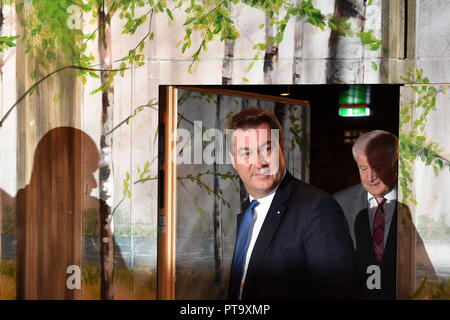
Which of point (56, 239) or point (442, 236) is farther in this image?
point (56, 239)

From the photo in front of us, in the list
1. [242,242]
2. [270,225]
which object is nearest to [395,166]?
[270,225]

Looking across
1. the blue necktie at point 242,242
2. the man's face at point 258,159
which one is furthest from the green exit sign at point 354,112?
the blue necktie at point 242,242

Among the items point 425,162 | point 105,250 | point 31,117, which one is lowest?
point 105,250

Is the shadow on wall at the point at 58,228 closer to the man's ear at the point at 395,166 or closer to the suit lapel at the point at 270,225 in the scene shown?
the suit lapel at the point at 270,225

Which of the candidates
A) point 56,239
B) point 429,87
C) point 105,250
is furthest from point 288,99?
point 56,239

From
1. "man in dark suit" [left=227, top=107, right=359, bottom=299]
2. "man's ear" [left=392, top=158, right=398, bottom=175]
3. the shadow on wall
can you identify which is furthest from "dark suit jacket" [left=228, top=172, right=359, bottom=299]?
the shadow on wall

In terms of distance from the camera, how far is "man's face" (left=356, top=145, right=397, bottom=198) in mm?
5242

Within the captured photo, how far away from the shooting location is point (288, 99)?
17.4 ft

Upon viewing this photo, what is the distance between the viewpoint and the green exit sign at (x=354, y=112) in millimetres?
5254

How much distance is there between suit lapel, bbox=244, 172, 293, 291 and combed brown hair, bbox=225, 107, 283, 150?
0.51 m

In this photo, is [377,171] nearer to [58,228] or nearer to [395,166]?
[395,166]

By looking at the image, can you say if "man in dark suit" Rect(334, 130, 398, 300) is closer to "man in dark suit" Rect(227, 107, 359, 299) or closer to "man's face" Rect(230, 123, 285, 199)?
"man in dark suit" Rect(227, 107, 359, 299)

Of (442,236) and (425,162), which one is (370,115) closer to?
(425,162)

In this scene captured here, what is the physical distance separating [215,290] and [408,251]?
1.81 m
